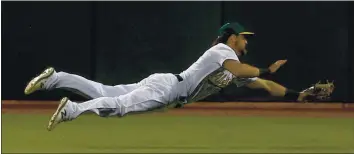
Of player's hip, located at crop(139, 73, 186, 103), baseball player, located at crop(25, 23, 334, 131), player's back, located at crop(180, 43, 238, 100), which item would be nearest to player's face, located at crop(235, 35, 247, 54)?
baseball player, located at crop(25, 23, 334, 131)

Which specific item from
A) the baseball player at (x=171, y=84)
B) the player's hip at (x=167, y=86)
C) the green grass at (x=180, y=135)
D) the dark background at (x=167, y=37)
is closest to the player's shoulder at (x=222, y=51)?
the baseball player at (x=171, y=84)

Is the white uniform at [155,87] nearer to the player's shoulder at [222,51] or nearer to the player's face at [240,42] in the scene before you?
the player's shoulder at [222,51]

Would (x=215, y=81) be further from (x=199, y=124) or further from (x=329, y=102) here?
(x=329, y=102)

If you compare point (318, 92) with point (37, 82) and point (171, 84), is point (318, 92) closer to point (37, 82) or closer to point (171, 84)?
point (171, 84)

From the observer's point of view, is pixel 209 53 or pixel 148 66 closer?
pixel 209 53

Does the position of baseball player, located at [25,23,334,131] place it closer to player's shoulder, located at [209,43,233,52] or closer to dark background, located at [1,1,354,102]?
player's shoulder, located at [209,43,233,52]

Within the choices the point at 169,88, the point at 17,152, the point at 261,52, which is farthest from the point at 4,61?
the point at 169,88

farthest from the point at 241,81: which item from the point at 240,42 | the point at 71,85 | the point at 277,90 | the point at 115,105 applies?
the point at 71,85
